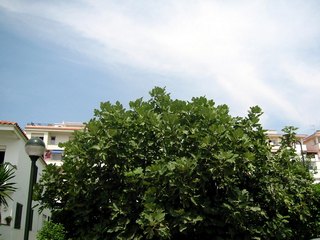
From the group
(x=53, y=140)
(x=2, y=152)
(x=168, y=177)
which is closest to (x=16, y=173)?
(x=2, y=152)

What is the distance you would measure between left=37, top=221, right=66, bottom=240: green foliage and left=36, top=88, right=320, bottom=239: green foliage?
0.46m

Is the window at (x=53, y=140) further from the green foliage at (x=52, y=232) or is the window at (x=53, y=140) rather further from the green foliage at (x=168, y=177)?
the green foliage at (x=52, y=232)

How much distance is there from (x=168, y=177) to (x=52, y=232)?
4.20 meters

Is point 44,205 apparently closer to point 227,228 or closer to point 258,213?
point 227,228

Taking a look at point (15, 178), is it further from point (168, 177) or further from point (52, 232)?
point (168, 177)

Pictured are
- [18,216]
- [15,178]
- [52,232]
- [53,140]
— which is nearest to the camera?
[52,232]

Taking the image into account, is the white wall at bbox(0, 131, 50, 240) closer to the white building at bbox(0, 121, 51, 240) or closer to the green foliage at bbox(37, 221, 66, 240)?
the white building at bbox(0, 121, 51, 240)

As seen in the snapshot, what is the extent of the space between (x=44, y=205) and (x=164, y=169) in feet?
15.6

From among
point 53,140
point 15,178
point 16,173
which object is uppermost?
point 53,140

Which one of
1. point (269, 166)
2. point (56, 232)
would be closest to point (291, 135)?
point (269, 166)

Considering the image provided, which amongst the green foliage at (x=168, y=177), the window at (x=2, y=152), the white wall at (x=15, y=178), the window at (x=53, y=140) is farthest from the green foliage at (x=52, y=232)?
the window at (x=53, y=140)

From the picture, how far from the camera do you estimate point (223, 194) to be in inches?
440

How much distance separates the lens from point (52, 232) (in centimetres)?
1154

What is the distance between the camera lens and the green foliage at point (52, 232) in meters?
11.5
